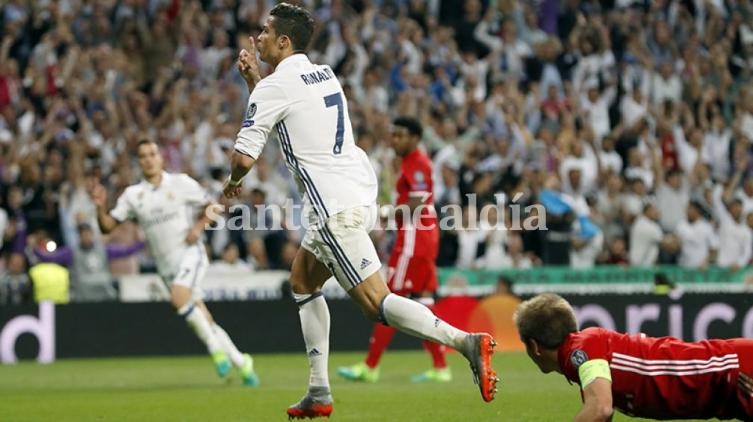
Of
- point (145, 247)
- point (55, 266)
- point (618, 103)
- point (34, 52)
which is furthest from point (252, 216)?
point (618, 103)

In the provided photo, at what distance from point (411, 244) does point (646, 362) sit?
24.7 feet

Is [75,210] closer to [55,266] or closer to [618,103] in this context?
[55,266]

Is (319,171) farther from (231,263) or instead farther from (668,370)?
(231,263)

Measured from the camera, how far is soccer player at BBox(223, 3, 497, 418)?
341 inches

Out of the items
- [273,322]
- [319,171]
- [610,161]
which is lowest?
[273,322]

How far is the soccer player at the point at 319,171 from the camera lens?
341 inches

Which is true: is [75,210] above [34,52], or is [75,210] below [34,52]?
below

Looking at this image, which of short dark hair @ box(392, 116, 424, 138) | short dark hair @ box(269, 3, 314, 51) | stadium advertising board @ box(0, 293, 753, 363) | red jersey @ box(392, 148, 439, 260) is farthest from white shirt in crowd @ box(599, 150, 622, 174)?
short dark hair @ box(269, 3, 314, 51)

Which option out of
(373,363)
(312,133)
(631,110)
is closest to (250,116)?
(312,133)

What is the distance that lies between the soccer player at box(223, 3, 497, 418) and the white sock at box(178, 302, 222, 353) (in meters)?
4.14

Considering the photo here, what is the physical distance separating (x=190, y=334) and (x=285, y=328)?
135 cm

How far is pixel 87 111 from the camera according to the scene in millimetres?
21719

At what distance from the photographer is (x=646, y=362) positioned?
6672 millimetres

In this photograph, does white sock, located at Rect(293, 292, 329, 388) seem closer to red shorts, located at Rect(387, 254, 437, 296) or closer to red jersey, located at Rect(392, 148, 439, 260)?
red jersey, located at Rect(392, 148, 439, 260)
